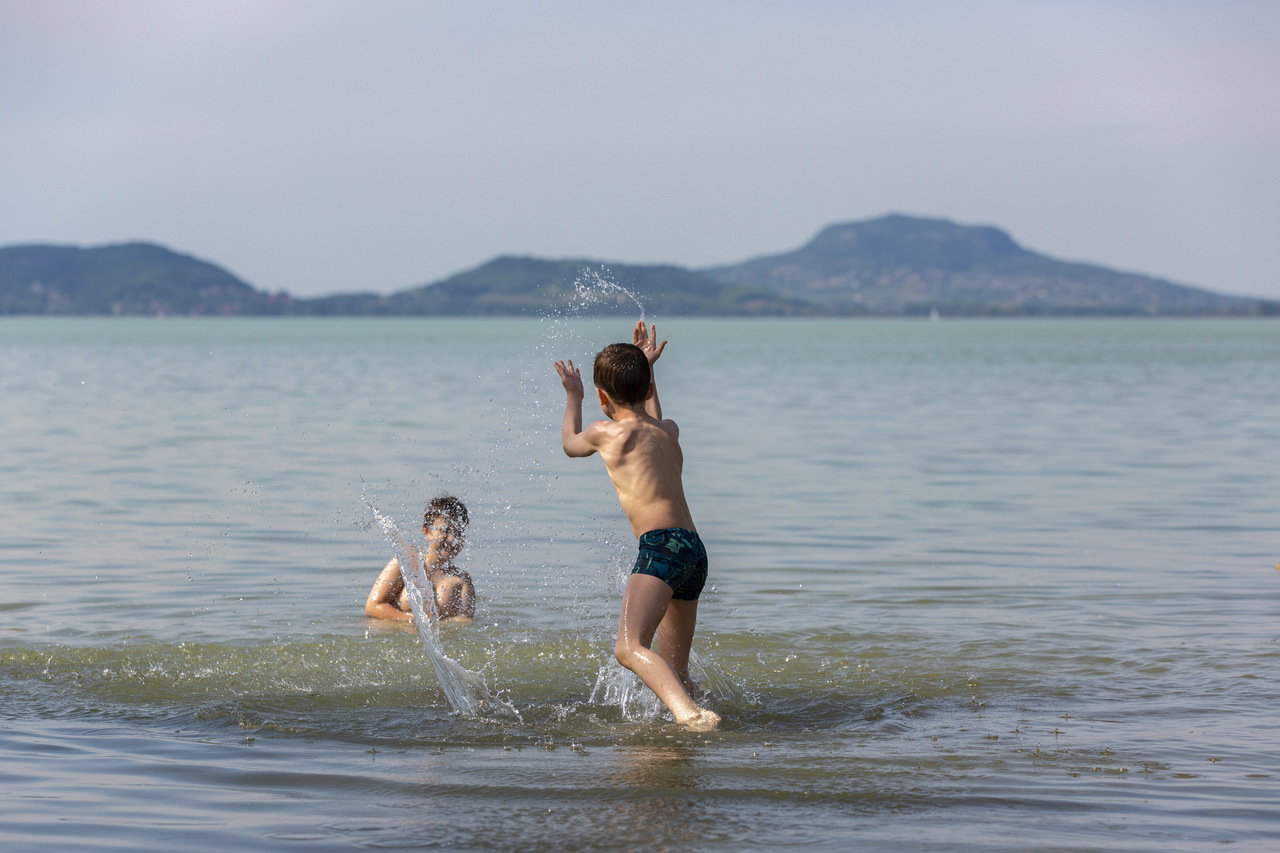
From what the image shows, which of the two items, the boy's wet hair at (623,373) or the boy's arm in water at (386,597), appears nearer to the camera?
the boy's wet hair at (623,373)

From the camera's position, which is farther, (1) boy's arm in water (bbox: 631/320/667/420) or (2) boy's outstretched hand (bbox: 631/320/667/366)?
(2) boy's outstretched hand (bbox: 631/320/667/366)

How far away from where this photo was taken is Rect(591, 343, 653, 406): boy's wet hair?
716cm

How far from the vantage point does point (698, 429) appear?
91.9ft

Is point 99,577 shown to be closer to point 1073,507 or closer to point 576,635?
point 576,635

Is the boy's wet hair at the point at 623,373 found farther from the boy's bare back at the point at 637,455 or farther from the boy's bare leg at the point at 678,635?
the boy's bare leg at the point at 678,635

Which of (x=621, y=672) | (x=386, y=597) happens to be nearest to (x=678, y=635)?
(x=621, y=672)

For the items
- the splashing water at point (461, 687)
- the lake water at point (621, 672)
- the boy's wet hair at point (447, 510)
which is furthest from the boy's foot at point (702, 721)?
the boy's wet hair at point (447, 510)

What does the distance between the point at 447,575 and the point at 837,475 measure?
400 inches

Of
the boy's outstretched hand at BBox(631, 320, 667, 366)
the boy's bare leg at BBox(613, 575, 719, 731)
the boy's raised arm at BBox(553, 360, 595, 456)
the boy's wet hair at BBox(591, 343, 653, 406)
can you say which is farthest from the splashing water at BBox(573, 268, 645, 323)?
the boy's bare leg at BBox(613, 575, 719, 731)

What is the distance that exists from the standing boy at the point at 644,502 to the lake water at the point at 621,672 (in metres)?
0.55

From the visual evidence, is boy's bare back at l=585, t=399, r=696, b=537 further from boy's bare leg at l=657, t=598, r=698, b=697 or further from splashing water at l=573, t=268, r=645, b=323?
splashing water at l=573, t=268, r=645, b=323

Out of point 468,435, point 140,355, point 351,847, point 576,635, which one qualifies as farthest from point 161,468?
point 140,355

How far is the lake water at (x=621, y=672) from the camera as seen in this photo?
5805 millimetres

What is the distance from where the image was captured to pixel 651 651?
6.86 meters
